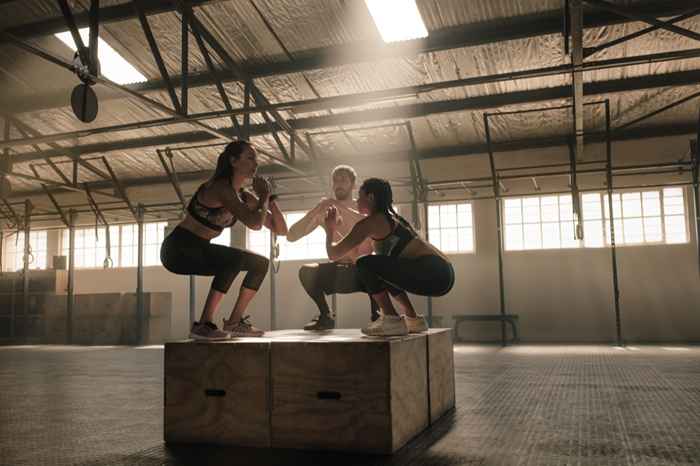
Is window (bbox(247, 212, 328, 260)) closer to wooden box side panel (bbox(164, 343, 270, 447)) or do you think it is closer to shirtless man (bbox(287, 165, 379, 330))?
shirtless man (bbox(287, 165, 379, 330))

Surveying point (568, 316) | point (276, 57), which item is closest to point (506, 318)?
point (568, 316)

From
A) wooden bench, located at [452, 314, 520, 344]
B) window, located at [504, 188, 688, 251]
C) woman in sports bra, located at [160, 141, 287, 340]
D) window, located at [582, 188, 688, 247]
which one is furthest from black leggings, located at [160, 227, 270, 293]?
window, located at [582, 188, 688, 247]

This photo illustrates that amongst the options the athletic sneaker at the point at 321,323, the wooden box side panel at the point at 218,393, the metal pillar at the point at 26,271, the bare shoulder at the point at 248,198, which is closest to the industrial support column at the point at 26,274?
the metal pillar at the point at 26,271

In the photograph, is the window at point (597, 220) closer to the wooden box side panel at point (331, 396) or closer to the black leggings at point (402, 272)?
the black leggings at point (402, 272)

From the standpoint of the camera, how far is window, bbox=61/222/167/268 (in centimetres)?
1437

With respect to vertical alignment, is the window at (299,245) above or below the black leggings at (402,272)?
above

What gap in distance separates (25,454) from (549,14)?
6.91 meters

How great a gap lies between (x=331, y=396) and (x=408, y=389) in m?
0.40

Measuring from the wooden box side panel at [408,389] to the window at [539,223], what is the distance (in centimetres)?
863

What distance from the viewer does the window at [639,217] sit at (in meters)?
10.6

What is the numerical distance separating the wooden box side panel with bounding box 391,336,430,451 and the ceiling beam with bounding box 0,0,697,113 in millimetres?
5394

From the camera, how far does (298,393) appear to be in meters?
2.68

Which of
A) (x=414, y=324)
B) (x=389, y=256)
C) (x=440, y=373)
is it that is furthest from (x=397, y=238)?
(x=440, y=373)

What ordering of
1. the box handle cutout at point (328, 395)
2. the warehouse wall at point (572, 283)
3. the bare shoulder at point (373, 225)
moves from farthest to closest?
the warehouse wall at point (572, 283) < the bare shoulder at point (373, 225) < the box handle cutout at point (328, 395)
